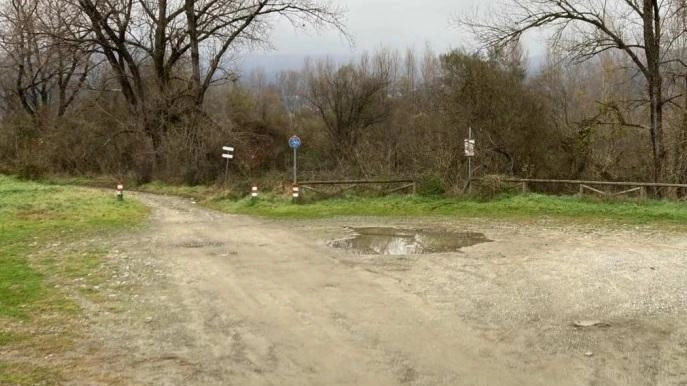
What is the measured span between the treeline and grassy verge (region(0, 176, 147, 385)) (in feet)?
36.8

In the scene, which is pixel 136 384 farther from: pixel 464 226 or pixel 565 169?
pixel 565 169

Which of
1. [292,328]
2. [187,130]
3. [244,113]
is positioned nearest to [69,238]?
[292,328]

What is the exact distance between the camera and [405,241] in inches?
545

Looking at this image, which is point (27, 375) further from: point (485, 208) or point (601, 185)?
point (601, 185)

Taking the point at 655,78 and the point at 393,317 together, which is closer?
the point at 393,317

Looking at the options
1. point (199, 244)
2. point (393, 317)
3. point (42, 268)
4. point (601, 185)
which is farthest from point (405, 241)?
point (601, 185)

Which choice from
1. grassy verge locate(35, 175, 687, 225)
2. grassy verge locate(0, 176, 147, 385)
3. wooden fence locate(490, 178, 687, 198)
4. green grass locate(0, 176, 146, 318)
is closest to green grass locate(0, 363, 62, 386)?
grassy verge locate(0, 176, 147, 385)

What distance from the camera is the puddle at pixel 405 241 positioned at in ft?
41.1

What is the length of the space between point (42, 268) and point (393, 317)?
6.22 metres

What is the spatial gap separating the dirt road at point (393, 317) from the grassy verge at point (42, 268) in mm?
398

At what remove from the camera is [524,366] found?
5652mm

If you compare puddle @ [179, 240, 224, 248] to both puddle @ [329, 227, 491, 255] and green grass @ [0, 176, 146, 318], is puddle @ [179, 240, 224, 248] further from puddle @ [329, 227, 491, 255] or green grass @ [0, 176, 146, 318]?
green grass @ [0, 176, 146, 318]

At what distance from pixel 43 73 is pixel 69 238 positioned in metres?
39.2

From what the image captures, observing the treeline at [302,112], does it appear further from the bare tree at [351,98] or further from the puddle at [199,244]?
the puddle at [199,244]
